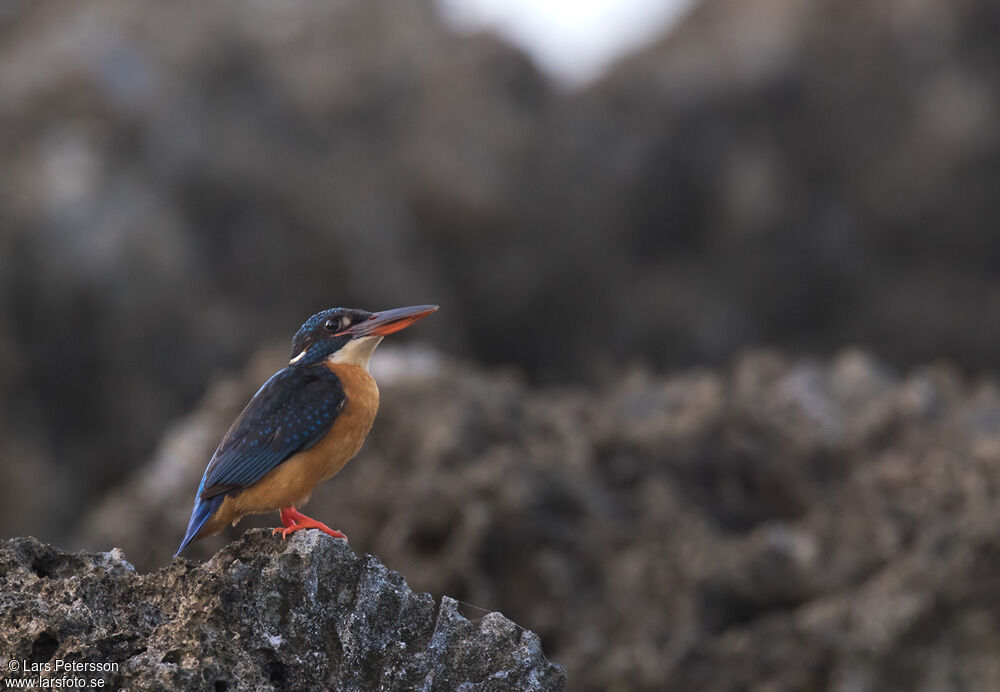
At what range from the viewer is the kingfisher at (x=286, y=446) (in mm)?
4566

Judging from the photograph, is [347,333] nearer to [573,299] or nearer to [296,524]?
[296,524]

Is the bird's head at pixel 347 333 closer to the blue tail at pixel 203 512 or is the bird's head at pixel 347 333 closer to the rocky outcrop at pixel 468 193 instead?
the blue tail at pixel 203 512

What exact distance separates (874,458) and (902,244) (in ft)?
32.5

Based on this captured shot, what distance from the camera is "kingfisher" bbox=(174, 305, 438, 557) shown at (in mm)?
4566

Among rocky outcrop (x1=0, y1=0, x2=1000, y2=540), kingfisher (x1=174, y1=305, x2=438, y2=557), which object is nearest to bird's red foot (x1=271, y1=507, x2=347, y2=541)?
kingfisher (x1=174, y1=305, x2=438, y2=557)

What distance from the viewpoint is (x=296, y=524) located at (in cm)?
446

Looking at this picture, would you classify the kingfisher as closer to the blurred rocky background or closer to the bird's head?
the bird's head

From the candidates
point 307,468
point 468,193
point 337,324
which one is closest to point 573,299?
point 468,193

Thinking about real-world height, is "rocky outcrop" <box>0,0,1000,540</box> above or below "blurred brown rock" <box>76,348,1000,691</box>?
above

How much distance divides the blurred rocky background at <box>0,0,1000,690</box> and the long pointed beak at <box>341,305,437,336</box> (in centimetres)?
321

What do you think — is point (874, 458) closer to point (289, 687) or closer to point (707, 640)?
point (707, 640)

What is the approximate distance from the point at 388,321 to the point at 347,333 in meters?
0.17

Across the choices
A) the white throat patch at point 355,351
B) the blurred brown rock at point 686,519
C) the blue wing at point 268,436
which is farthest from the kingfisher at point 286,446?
the blurred brown rock at point 686,519

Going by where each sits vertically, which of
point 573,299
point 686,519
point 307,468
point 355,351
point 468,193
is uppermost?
point 468,193
